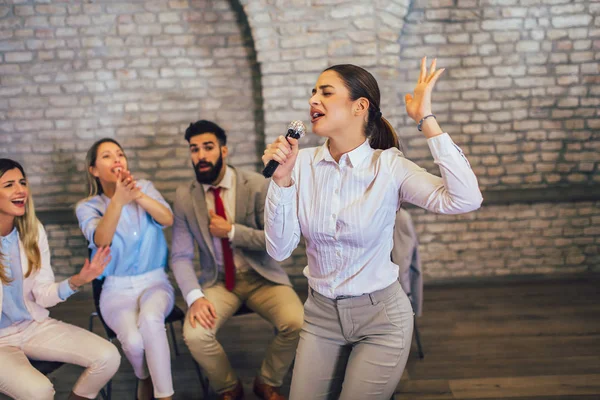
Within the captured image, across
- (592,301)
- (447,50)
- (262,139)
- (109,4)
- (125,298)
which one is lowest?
(592,301)

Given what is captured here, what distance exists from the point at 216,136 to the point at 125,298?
1.06 metres

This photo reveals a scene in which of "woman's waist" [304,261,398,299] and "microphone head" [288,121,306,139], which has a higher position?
"microphone head" [288,121,306,139]

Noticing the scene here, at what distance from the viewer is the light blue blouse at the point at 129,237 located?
3.00 m

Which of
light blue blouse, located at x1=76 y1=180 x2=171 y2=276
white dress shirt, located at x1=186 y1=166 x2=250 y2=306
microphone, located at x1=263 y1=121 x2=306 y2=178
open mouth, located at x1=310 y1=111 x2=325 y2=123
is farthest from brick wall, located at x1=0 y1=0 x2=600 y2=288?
microphone, located at x1=263 y1=121 x2=306 y2=178

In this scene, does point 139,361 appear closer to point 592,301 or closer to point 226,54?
point 226,54

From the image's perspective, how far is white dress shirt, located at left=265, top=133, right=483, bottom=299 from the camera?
1849mm

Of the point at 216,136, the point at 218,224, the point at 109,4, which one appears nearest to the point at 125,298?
the point at 218,224

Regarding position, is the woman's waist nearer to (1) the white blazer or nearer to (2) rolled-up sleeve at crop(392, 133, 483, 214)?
(2) rolled-up sleeve at crop(392, 133, 483, 214)

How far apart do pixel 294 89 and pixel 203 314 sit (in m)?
2.02

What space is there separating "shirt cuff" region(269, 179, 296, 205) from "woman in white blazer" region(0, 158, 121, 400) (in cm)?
127

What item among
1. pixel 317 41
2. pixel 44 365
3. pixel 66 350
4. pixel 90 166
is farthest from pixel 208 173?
pixel 317 41

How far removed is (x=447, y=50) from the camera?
14.0 feet

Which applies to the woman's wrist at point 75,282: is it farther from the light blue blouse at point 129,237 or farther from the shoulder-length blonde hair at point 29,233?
the light blue blouse at point 129,237

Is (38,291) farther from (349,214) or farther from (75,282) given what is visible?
(349,214)
